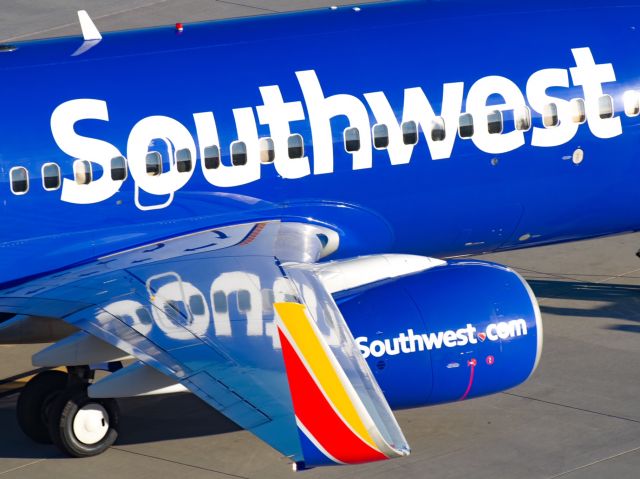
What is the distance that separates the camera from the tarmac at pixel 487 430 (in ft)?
55.8

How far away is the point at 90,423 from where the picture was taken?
17.6 m

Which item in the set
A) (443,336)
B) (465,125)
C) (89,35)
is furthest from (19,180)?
(465,125)

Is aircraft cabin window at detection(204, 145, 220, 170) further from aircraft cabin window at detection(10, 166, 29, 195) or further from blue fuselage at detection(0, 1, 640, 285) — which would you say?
aircraft cabin window at detection(10, 166, 29, 195)

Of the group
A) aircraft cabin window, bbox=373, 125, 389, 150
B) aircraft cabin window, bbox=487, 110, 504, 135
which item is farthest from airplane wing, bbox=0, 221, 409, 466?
aircraft cabin window, bbox=487, 110, 504, 135

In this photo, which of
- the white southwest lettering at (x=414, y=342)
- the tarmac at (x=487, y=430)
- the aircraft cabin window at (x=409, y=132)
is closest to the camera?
the white southwest lettering at (x=414, y=342)

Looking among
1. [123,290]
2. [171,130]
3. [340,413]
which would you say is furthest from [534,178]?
[340,413]

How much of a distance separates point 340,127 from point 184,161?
2.14 m

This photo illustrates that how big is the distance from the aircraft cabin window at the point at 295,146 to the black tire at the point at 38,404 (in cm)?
416

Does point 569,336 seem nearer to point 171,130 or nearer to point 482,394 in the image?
point 482,394

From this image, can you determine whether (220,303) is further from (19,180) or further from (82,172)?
(19,180)

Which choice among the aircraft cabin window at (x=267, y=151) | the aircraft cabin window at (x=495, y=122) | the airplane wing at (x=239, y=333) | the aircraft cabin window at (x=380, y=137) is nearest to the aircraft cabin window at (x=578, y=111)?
the aircraft cabin window at (x=495, y=122)

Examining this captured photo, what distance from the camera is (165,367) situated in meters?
14.7

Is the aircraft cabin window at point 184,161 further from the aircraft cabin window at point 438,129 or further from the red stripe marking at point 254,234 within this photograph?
the aircraft cabin window at point 438,129

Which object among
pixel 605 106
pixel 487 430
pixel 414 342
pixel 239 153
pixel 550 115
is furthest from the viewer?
pixel 605 106
